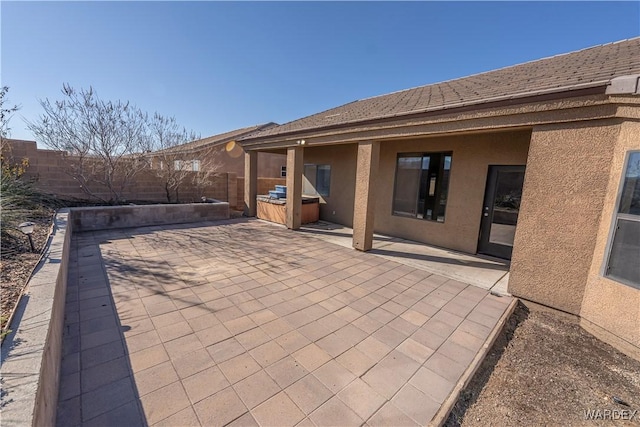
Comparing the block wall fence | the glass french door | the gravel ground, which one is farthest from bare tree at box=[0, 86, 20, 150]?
the glass french door

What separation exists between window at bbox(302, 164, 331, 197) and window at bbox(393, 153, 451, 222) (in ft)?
10.5

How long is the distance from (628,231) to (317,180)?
8.84 meters

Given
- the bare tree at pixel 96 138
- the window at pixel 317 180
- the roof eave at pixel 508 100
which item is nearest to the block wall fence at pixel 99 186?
the bare tree at pixel 96 138

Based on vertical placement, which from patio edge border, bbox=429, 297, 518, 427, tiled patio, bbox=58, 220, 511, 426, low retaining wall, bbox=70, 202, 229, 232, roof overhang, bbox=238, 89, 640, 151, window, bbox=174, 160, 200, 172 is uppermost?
roof overhang, bbox=238, 89, 640, 151

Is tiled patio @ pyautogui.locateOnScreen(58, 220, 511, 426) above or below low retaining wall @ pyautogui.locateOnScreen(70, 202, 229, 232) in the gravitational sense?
below

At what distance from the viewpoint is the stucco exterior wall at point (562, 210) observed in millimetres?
3451

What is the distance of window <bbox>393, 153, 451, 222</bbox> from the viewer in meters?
6.91

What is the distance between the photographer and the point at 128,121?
879cm

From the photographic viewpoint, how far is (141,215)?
823 cm

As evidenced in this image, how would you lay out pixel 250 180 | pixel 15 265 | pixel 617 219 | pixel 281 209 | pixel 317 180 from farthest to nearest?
pixel 317 180 < pixel 250 180 < pixel 281 209 < pixel 617 219 < pixel 15 265

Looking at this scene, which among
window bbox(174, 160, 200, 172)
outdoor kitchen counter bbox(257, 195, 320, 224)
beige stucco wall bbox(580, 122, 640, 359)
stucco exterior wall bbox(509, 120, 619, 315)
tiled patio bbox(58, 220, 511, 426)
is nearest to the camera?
tiled patio bbox(58, 220, 511, 426)

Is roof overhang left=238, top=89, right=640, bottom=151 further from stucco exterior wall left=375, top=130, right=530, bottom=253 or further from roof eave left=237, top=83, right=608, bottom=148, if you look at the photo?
stucco exterior wall left=375, top=130, right=530, bottom=253

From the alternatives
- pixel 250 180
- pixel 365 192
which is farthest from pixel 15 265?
pixel 250 180

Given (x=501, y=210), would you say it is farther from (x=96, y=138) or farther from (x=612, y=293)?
(x=96, y=138)
